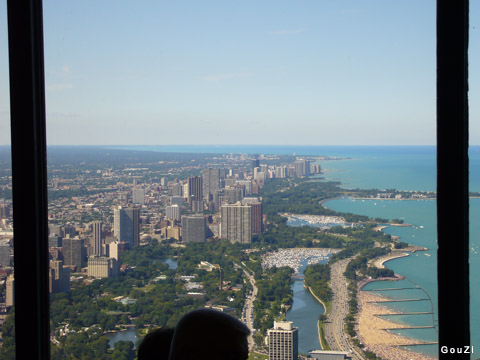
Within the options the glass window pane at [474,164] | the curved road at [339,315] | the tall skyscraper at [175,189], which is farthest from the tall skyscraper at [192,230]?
the glass window pane at [474,164]

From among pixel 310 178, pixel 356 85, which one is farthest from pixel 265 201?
pixel 356 85

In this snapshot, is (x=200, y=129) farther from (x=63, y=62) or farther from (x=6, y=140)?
(x=6, y=140)

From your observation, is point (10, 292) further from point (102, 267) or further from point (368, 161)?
point (368, 161)

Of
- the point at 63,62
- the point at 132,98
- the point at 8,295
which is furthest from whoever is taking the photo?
the point at 132,98

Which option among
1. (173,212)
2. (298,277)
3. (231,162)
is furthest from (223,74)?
(298,277)

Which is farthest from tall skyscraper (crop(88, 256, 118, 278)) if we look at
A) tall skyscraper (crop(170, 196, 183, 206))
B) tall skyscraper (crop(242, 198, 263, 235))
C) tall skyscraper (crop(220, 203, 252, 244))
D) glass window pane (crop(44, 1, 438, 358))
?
tall skyscraper (crop(242, 198, 263, 235))

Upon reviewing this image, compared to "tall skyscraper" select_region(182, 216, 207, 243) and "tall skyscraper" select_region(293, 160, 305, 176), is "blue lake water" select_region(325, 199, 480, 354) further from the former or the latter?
"tall skyscraper" select_region(182, 216, 207, 243)
